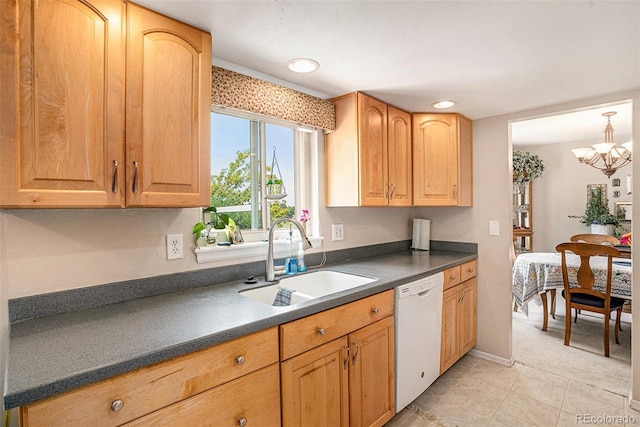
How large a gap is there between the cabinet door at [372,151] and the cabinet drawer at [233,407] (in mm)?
1271

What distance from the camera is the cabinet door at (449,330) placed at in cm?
228

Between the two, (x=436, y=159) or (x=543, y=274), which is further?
(x=543, y=274)

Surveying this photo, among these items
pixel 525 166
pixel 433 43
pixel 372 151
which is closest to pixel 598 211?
pixel 525 166

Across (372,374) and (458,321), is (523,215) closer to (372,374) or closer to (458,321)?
(458,321)

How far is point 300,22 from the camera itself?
1338 mm

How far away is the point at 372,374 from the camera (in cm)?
168

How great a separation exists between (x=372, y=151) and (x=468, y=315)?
1.58 meters

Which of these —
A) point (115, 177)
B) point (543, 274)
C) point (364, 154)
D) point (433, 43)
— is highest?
point (433, 43)

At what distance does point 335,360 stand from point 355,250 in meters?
1.13

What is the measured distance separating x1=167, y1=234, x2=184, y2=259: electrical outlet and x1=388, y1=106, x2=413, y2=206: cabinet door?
148cm

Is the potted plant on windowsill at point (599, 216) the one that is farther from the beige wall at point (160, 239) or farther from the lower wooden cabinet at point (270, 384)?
the lower wooden cabinet at point (270, 384)

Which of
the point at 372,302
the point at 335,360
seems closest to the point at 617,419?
the point at 372,302

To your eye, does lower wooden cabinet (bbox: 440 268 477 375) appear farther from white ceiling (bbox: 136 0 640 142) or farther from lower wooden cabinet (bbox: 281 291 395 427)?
white ceiling (bbox: 136 0 640 142)

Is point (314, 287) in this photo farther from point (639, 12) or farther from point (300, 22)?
point (639, 12)
